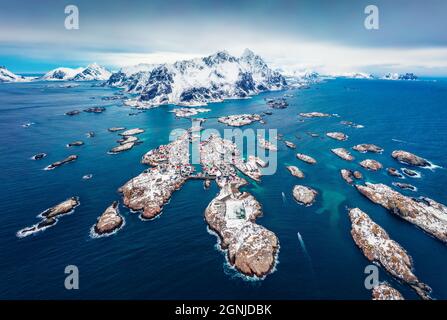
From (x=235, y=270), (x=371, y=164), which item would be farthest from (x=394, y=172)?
(x=235, y=270)

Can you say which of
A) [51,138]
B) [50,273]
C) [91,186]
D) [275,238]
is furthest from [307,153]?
[51,138]

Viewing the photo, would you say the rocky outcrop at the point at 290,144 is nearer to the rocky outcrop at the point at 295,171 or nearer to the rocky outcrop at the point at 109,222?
the rocky outcrop at the point at 295,171

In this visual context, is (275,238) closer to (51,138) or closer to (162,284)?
(162,284)

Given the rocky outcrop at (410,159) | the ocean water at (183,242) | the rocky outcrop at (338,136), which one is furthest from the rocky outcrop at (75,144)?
the rocky outcrop at (410,159)

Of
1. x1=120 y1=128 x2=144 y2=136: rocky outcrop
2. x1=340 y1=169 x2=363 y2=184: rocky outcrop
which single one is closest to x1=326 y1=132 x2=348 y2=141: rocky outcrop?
x1=340 y1=169 x2=363 y2=184: rocky outcrop

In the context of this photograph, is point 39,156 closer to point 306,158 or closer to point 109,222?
point 109,222
